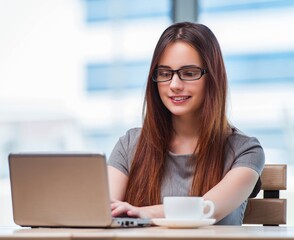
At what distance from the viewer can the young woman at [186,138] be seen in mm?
1942

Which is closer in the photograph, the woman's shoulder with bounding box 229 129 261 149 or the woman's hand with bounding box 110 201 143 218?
the woman's hand with bounding box 110 201 143 218

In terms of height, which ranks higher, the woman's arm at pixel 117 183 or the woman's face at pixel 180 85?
the woman's face at pixel 180 85

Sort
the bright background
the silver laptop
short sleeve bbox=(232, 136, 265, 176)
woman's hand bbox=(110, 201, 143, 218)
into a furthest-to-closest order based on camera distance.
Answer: the bright background, short sleeve bbox=(232, 136, 265, 176), woman's hand bbox=(110, 201, 143, 218), the silver laptop

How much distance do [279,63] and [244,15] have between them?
11.7 inches

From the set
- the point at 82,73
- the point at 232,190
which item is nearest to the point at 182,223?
the point at 232,190

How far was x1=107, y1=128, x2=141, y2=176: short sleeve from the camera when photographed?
2115mm

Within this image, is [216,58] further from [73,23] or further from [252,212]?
[73,23]

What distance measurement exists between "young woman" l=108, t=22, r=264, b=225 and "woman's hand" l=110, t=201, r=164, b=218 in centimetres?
21

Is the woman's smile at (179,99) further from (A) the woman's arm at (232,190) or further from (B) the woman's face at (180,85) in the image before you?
(A) the woman's arm at (232,190)

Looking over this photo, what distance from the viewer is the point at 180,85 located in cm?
191

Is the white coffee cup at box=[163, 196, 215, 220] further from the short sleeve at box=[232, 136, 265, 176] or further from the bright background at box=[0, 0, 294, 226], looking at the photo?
the bright background at box=[0, 0, 294, 226]

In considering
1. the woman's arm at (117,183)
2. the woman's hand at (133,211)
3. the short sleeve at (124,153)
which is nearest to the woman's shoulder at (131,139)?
the short sleeve at (124,153)

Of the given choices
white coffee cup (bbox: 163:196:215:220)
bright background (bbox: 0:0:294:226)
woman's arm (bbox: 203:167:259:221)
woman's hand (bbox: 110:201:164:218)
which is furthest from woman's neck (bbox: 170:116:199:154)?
bright background (bbox: 0:0:294:226)

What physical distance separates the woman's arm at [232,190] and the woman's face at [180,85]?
0.74ft
